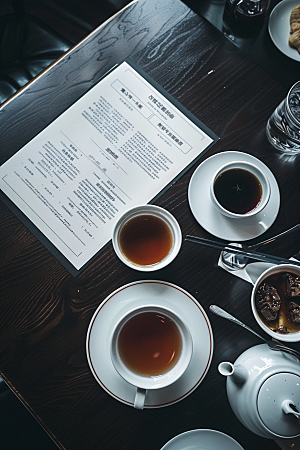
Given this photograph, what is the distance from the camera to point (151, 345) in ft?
3.10

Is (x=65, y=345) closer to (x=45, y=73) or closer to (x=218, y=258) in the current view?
(x=218, y=258)

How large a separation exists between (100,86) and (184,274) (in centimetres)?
59

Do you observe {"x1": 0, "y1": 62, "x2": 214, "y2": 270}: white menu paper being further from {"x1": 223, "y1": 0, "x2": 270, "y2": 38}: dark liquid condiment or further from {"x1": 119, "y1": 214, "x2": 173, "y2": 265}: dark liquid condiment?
{"x1": 223, "y1": 0, "x2": 270, "y2": 38}: dark liquid condiment

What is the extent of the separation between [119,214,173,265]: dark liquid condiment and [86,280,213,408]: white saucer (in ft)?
0.23

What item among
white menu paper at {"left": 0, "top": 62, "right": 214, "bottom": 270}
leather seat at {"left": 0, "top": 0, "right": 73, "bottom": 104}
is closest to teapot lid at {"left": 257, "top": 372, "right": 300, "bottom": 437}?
white menu paper at {"left": 0, "top": 62, "right": 214, "bottom": 270}

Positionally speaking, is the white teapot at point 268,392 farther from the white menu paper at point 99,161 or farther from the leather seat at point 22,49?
the leather seat at point 22,49

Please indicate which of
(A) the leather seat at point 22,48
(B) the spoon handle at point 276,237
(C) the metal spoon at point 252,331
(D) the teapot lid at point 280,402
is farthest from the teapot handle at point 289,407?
(A) the leather seat at point 22,48

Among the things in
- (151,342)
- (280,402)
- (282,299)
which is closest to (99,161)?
(151,342)

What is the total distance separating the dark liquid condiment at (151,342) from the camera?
3.03 ft

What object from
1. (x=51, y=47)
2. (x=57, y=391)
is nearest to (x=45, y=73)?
(x=51, y=47)

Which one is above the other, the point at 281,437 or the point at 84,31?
the point at 84,31

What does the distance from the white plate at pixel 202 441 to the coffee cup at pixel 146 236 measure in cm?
43

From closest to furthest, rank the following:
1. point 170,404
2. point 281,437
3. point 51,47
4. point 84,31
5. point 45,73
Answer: point 281,437 → point 170,404 → point 45,73 → point 51,47 → point 84,31

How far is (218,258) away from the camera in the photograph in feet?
3.17
